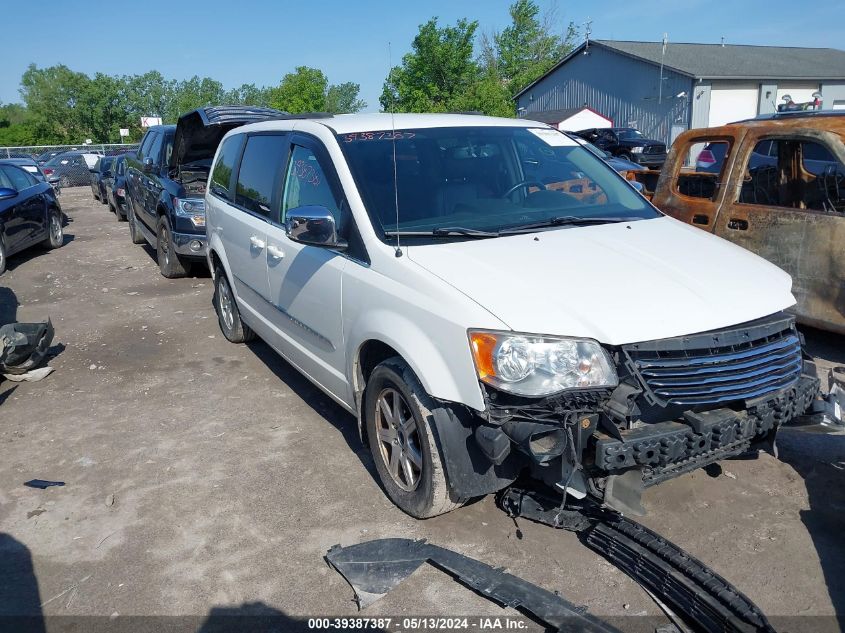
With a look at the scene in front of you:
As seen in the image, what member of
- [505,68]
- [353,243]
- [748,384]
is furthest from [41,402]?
[505,68]

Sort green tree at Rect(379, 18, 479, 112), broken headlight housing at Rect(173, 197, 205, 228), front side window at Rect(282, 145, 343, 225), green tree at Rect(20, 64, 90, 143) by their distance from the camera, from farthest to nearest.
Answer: green tree at Rect(20, 64, 90, 143) → green tree at Rect(379, 18, 479, 112) → broken headlight housing at Rect(173, 197, 205, 228) → front side window at Rect(282, 145, 343, 225)

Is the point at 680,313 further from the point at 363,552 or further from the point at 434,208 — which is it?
the point at 363,552

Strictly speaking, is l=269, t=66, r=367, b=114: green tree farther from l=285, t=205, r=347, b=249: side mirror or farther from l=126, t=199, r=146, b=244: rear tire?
l=285, t=205, r=347, b=249: side mirror

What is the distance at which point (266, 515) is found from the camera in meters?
3.80

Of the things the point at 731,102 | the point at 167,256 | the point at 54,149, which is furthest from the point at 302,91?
the point at 167,256

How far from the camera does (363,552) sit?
3383mm

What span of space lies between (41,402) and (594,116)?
3301 centimetres

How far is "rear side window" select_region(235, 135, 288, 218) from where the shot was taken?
488 centimetres

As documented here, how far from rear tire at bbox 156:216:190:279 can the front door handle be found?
510 cm

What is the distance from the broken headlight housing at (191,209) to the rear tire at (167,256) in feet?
1.55

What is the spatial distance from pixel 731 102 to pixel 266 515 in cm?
3606

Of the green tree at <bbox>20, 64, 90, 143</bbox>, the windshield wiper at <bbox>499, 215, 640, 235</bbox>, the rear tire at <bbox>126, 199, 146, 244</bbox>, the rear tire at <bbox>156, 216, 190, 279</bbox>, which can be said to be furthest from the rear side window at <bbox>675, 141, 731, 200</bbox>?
the green tree at <bbox>20, 64, 90, 143</bbox>

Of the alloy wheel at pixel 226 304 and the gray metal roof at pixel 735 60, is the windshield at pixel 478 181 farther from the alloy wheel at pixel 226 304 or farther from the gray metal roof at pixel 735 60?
the gray metal roof at pixel 735 60

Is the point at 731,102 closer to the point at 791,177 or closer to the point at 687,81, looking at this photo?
Answer: the point at 687,81
